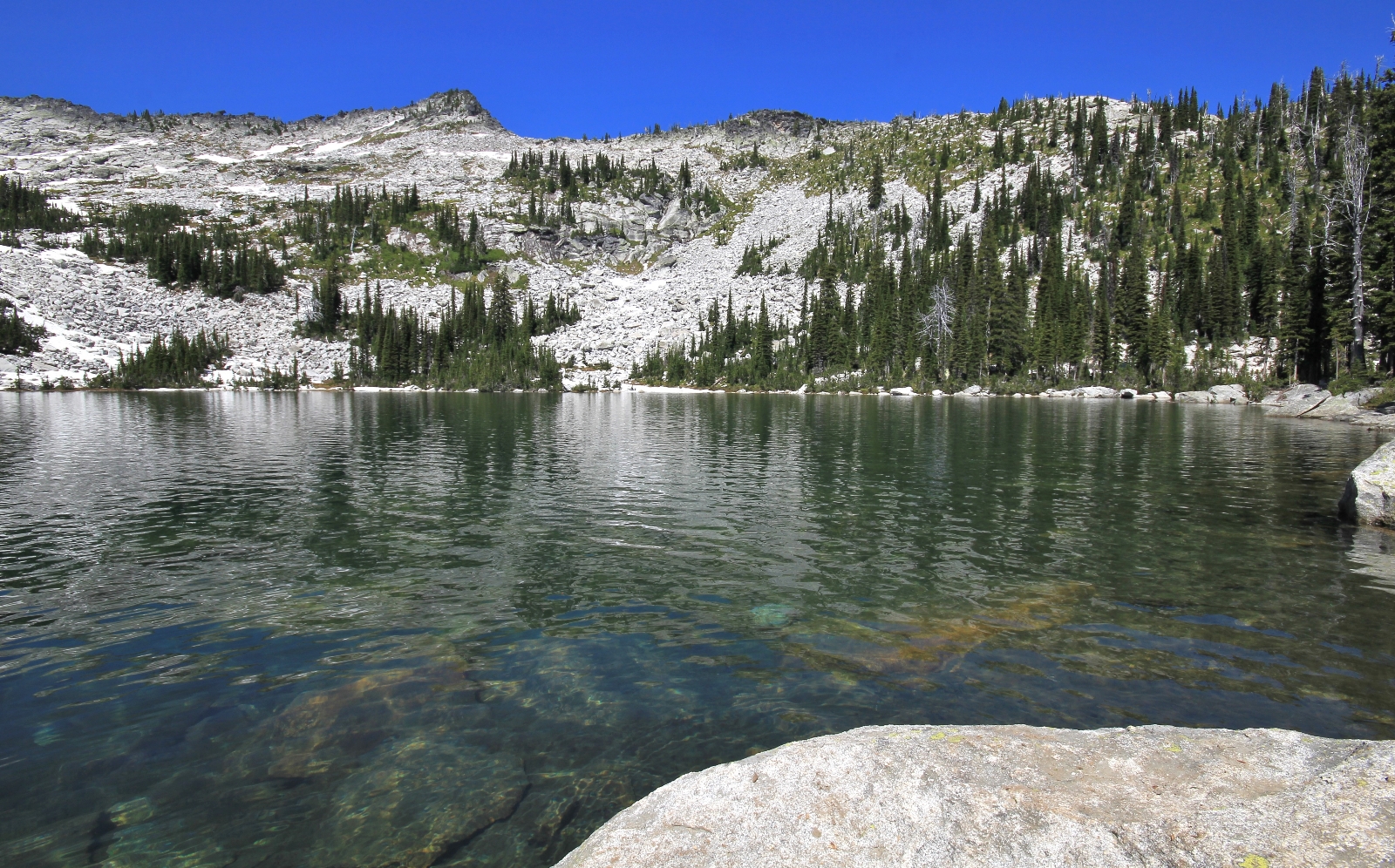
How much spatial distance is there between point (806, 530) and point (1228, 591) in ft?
33.0

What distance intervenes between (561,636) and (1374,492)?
76.4 feet

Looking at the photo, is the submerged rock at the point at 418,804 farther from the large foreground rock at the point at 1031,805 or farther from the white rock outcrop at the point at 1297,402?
the white rock outcrop at the point at 1297,402

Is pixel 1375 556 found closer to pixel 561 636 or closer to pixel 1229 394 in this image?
pixel 561 636

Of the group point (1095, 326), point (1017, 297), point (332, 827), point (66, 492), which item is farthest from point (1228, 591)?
point (1017, 297)

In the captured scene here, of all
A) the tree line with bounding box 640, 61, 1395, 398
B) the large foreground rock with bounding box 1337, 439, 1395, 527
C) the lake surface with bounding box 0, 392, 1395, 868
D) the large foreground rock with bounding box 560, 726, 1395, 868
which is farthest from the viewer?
the tree line with bounding box 640, 61, 1395, 398

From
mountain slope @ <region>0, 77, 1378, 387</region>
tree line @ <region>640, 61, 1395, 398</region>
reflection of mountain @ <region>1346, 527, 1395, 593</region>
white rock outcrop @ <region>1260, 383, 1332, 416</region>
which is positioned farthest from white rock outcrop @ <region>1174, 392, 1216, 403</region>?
reflection of mountain @ <region>1346, 527, 1395, 593</region>

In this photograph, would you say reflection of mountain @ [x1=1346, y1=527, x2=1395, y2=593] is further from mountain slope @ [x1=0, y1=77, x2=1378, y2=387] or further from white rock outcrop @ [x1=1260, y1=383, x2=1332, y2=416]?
mountain slope @ [x1=0, y1=77, x2=1378, y2=387]

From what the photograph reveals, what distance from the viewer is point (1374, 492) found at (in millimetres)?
19141

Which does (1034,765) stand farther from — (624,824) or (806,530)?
(806,530)

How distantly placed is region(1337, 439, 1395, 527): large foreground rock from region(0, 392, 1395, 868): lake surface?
1.15 metres

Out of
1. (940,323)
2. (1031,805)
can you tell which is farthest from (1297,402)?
(1031,805)

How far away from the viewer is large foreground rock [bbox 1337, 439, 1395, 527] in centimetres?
1889

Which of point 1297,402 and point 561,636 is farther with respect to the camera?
point 1297,402

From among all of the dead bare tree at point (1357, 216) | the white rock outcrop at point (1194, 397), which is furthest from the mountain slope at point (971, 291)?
the dead bare tree at point (1357, 216)
